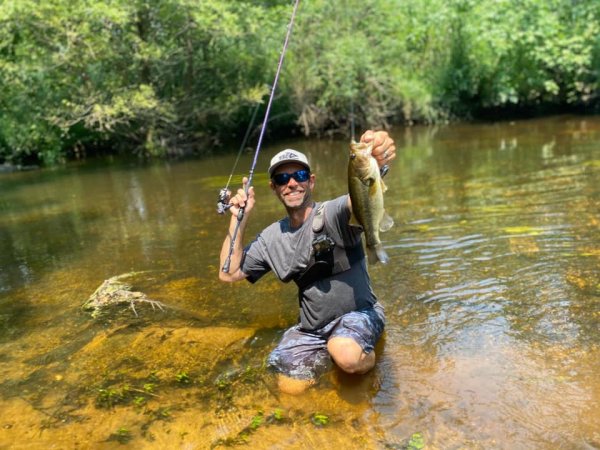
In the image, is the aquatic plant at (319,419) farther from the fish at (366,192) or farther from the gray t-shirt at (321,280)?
the fish at (366,192)

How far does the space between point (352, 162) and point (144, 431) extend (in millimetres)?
2397

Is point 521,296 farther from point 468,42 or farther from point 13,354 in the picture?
point 468,42

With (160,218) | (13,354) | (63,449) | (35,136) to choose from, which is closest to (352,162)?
(63,449)

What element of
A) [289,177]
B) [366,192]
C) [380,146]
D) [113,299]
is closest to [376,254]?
[366,192]

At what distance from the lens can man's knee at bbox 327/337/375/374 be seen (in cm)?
414

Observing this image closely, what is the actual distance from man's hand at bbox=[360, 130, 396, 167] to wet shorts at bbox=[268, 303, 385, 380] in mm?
1290

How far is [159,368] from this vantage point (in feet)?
15.8

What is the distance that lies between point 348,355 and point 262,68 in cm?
2315

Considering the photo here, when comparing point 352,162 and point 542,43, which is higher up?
point 542,43

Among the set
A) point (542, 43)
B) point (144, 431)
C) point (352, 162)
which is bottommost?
point (144, 431)

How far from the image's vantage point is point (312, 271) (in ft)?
14.3

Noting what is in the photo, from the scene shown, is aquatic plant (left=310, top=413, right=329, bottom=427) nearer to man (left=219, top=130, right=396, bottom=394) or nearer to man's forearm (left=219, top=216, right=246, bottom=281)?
man (left=219, top=130, right=396, bottom=394)

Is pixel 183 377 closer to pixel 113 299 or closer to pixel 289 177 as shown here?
pixel 289 177

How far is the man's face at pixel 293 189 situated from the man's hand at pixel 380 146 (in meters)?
0.61
